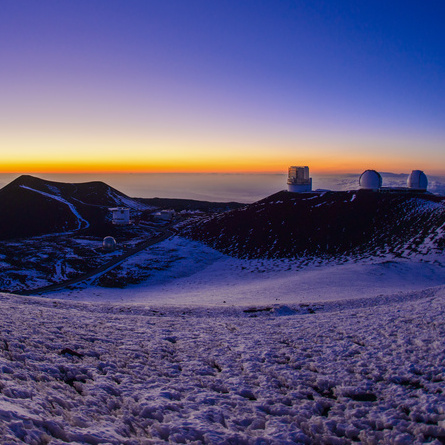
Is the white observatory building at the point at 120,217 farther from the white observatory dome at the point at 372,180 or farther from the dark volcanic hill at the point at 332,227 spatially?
the white observatory dome at the point at 372,180

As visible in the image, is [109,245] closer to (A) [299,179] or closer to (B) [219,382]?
(A) [299,179]

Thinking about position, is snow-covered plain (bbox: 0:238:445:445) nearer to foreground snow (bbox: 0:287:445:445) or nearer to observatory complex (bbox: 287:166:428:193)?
foreground snow (bbox: 0:287:445:445)

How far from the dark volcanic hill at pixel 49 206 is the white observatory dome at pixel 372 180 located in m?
54.5

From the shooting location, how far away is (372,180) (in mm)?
55469

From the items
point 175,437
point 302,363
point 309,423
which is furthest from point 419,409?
point 175,437

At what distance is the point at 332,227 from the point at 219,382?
132 feet

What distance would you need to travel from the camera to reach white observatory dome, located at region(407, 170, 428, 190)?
54844mm

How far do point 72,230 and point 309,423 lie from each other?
68.7m

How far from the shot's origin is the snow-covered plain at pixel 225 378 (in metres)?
5.93

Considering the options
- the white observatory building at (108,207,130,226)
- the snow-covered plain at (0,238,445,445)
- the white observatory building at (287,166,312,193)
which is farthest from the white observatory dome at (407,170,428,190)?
the white observatory building at (108,207,130,226)

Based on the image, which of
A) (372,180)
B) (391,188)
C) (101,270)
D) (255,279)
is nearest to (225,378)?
(255,279)

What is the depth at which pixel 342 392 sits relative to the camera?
7.57 metres

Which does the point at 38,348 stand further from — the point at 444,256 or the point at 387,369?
the point at 444,256

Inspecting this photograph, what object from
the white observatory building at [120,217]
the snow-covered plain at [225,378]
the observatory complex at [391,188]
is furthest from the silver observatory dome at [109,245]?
the observatory complex at [391,188]
